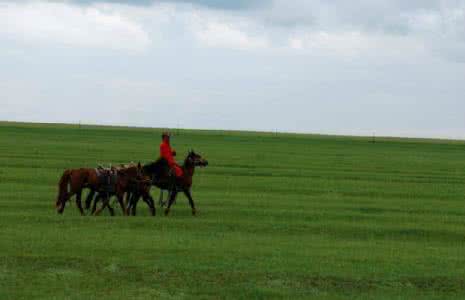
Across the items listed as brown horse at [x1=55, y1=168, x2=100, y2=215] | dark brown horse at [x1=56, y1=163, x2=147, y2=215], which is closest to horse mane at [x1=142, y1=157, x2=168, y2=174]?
dark brown horse at [x1=56, y1=163, x2=147, y2=215]

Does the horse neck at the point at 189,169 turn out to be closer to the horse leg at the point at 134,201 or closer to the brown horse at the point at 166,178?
the brown horse at the point at 166,178

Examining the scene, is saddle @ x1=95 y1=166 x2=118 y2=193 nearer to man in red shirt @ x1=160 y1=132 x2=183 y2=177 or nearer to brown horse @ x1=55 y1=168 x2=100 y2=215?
A: brown horse @ x1=55 y1=168 x2=100 y2=215

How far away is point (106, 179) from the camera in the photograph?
26750 millimetres

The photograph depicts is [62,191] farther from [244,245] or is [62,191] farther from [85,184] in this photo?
[244,245]

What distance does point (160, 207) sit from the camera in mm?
29219

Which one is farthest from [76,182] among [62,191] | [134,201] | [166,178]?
[166,178]

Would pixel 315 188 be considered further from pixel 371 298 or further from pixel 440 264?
pixel 371 298

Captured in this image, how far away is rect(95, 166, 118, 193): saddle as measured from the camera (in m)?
26.7

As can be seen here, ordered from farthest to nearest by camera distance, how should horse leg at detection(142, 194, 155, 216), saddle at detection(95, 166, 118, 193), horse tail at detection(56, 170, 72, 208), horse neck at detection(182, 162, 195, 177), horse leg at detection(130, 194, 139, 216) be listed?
horse neck at detection(182, 162, 195, 177), horse leg at detection(130, 194, 139, 216), horse leg at detection(142, 194, 155, 216), saddle at detection(95, 166, 118, 193), horse tail at detection(56, 170, 72, 208)

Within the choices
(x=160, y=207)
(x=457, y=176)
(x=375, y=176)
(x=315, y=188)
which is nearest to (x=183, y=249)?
(x=160, y=207)

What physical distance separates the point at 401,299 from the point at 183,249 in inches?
211

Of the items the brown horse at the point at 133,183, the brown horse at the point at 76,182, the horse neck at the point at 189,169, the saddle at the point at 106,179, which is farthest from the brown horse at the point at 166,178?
the brown horse at the point at 76,182

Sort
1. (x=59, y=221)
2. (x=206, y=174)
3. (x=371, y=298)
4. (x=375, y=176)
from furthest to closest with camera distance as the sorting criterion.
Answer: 1. (x=375, y=176)
2. (x=206, y=174)
3. (x=59, y=221)
4. (x=371, y=298)

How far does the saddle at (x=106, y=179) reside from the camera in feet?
87.7
